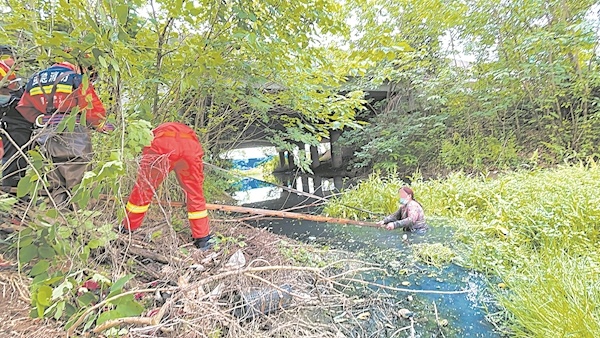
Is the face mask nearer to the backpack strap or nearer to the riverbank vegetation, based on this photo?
the riverbank vegetation

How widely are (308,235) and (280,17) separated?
2.72 m

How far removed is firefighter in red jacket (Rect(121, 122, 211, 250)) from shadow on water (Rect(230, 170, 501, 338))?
1.47 meters

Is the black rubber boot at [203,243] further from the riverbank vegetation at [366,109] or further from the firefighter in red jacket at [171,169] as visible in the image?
the riverbank vegetation at [366,109]

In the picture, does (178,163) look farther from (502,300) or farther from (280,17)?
(502,300)

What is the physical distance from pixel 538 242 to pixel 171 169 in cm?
321

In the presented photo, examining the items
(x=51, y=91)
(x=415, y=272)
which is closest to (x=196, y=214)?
(x=51, y=91)

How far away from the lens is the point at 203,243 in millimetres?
2609

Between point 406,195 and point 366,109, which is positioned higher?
point 366,109

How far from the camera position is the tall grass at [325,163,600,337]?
1.68 metres

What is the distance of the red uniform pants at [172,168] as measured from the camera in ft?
7.02

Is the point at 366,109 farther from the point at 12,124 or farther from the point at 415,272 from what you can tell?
the point at 12,124

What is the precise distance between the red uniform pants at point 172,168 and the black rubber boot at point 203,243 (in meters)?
0.04

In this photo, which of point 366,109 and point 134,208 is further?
point 366,109

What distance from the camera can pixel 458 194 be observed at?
4855 millimetres
